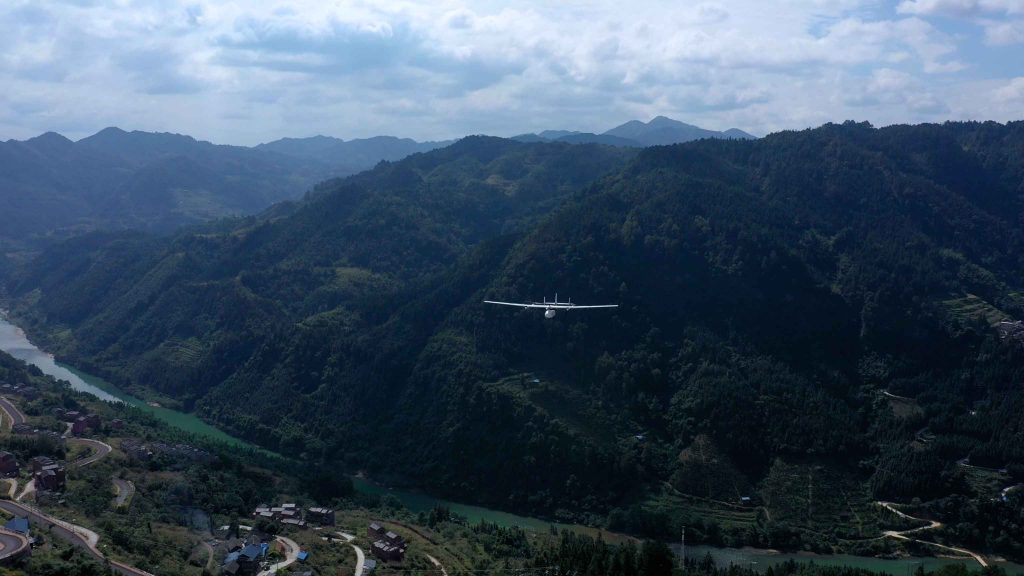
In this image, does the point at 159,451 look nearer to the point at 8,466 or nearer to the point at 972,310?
the point at 8,466

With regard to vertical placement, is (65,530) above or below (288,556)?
above

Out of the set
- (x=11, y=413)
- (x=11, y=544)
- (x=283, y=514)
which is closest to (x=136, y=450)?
(x=283, y=514)

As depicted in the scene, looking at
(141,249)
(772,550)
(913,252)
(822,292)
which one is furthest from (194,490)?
(141,249)

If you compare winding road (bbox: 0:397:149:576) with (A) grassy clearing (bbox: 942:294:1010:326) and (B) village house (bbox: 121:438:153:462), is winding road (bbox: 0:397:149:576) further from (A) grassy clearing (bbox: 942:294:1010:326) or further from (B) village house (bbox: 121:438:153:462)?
(A) grassy clearing (bbox: 942:294:1010:326)

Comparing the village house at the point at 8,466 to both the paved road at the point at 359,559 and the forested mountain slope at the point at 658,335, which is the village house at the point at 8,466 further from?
the forested mountain slope at the point at 658,335

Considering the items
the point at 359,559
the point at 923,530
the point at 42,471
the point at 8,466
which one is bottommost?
the point at 923,530

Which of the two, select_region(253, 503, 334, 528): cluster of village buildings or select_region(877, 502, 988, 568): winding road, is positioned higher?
select_region(253, 503, 334, 528): cluster of village buildings

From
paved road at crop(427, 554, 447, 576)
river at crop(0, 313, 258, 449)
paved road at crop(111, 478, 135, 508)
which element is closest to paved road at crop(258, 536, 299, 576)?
paved road at crop(427, 554, 447, 576)
